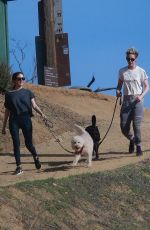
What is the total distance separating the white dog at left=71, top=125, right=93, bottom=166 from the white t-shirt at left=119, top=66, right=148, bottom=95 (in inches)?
55.6

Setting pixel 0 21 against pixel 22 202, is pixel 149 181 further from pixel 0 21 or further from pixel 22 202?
pixel 0 21

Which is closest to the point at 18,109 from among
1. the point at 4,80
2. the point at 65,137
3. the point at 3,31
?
the point at 65,137

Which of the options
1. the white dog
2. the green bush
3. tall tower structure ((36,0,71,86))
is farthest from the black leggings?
tall tower structure ((36,0,71,86))

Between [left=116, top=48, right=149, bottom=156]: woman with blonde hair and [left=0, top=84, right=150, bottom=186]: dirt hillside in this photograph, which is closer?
[left=0, top=84, right=150, bottom=186]: dirt hillside

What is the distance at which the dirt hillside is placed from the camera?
12.1 meters

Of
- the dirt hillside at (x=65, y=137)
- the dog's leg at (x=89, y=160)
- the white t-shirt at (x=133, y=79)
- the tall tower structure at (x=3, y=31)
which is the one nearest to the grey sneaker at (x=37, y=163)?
the dirt hillside at (x=65, y=137)

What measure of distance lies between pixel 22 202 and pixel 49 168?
10.6 ft

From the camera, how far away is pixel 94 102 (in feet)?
69.1

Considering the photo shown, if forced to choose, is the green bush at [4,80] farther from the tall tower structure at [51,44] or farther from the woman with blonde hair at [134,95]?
the woman with blonde hair at [134,95]

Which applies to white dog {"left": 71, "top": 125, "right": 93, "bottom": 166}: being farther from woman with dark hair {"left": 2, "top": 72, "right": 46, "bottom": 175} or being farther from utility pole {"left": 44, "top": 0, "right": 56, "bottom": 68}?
utility pole {"left": 44, "top": 0, "right": 56, "bottom": 68}

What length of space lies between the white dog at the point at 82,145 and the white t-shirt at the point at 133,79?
4.63 ft

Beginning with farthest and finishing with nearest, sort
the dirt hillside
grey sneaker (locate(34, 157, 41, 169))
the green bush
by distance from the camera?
1. the green bush
2. grey sneaker (locate(34, 157, 41, 169))
3. the dirt hillside

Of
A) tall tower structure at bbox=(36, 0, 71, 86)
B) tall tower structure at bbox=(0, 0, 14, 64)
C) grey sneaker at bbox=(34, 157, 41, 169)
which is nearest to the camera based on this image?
grey sneaker at bbox=(34, 157, 41, 169)

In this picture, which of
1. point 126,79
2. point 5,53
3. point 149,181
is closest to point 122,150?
point 126,79
